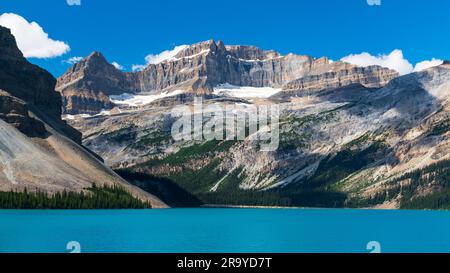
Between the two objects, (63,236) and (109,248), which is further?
(63,236)

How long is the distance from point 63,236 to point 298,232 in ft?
158

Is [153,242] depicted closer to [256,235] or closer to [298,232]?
[256,235]
